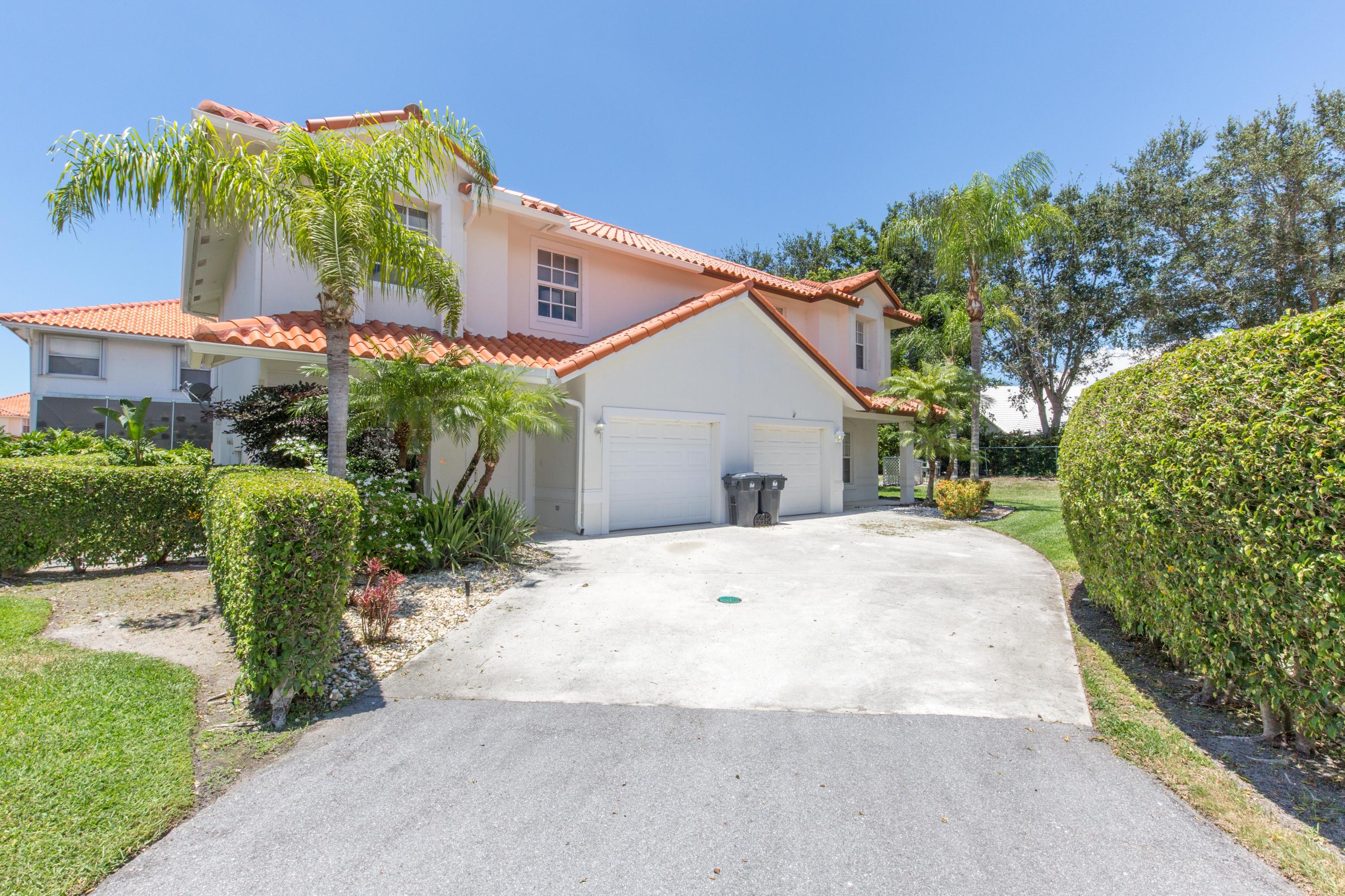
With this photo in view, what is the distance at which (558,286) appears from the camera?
14.3 meters

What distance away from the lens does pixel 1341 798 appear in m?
3.20

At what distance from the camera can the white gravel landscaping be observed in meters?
5.04

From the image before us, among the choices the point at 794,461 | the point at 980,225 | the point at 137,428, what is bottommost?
the point at 794,461

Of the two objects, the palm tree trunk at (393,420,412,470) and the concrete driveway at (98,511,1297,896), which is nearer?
the concrete driveway at (98,511,1297,896)

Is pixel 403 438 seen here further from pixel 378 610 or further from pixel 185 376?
pixel 185 376

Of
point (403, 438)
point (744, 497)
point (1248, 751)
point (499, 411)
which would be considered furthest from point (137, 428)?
point (1248, 751)

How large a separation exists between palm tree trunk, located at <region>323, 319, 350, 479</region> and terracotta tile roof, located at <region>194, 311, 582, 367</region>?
1596 millimetres

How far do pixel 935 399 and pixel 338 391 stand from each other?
15.0 m

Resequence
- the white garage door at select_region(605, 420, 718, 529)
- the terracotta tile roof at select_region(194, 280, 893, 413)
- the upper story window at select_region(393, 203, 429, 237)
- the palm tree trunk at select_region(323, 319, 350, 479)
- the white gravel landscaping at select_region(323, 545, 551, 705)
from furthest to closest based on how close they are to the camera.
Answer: the white garage door at select_region(605, 420, 718, 529)
the upper story window at select_region(393, 203, 429, 237)
the terracotta tile roof at select_region(194, 280, 893, 413)
the palm tree trunk at select_region(323, 319, 350, 479)
the white gravel landscaping at select_region(323, 545, 551, 705)

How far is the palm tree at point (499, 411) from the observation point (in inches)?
347

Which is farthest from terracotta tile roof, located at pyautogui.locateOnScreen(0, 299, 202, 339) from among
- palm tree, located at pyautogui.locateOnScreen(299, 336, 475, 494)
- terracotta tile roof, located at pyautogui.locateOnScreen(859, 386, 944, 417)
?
terracotta tile roof, located at pyautogui.locateOnScreen(859, 386, 944, 417)

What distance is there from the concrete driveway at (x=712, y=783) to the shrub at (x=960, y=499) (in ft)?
34.2

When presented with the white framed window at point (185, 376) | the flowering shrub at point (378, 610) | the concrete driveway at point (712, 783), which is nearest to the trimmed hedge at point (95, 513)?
the flowering shrub at point (378, 610)

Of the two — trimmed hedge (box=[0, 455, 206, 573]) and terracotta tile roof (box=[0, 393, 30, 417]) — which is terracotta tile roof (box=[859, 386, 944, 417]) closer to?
trimmed hedge (box=[0, 455, 206, 573])
